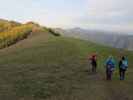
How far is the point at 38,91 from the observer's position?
1174 inches

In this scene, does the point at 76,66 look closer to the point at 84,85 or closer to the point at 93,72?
the point at 93,72

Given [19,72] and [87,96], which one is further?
[19,72]

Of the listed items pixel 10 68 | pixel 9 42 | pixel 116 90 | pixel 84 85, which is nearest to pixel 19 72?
pixel 10 68

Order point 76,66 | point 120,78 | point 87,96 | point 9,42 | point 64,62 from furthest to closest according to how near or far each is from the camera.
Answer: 1. point 9,42
2. point 64,62
3. point 76,66
4. point 120,78
5. point 87,96

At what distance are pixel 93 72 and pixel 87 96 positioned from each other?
39.5ft

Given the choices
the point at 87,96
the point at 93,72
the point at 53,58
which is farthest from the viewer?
the point at 53,58

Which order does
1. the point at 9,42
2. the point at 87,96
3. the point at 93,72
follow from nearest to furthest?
1. the point at 87,96
2. the point at 93,72
3. the point at 9,42

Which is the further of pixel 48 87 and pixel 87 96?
pixel 48 87

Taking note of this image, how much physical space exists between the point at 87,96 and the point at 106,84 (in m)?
5.66

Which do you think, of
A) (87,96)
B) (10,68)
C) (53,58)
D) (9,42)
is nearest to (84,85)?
(87,96)

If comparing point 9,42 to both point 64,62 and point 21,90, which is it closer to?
point 64,62

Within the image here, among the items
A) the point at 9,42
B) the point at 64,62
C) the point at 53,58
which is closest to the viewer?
the point at 64,62

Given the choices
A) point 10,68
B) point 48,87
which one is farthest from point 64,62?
point 48,87

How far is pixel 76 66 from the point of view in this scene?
45.2 meters
